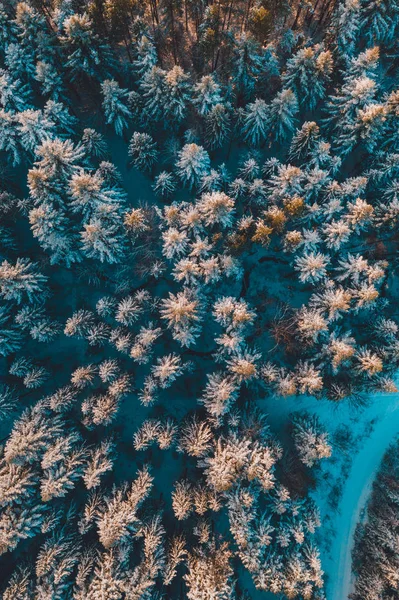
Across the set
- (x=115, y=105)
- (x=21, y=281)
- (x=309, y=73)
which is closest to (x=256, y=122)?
(x=309, y=73)

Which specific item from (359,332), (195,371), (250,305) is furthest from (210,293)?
(359,332)

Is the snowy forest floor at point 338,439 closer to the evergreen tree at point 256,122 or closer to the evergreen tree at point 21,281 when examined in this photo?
the evergreen tree at point 256,122

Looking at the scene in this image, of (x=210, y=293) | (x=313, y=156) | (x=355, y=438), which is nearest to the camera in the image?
(x=313, y=156)

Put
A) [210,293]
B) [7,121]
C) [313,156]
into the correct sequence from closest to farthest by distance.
→ [7,121], [313,156], [210,293]

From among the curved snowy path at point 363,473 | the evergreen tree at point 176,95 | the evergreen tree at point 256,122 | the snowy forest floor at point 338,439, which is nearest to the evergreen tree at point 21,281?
the snowy forest floor at point 338,439

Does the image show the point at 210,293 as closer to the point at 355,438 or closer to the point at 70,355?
the point at 70,355

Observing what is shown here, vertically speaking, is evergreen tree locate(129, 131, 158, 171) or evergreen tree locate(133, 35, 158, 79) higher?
evergreen tree locate(133, 35, 158, 79)

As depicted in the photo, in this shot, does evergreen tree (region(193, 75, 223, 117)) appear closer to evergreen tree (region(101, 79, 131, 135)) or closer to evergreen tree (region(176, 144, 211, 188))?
evergreen tree (region(176, 144, 211, 188))

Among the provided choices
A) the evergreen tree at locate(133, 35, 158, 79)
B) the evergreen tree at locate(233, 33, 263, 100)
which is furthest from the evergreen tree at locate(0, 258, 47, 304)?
the evergreen tree at locate(233, 33, 263, 100)
